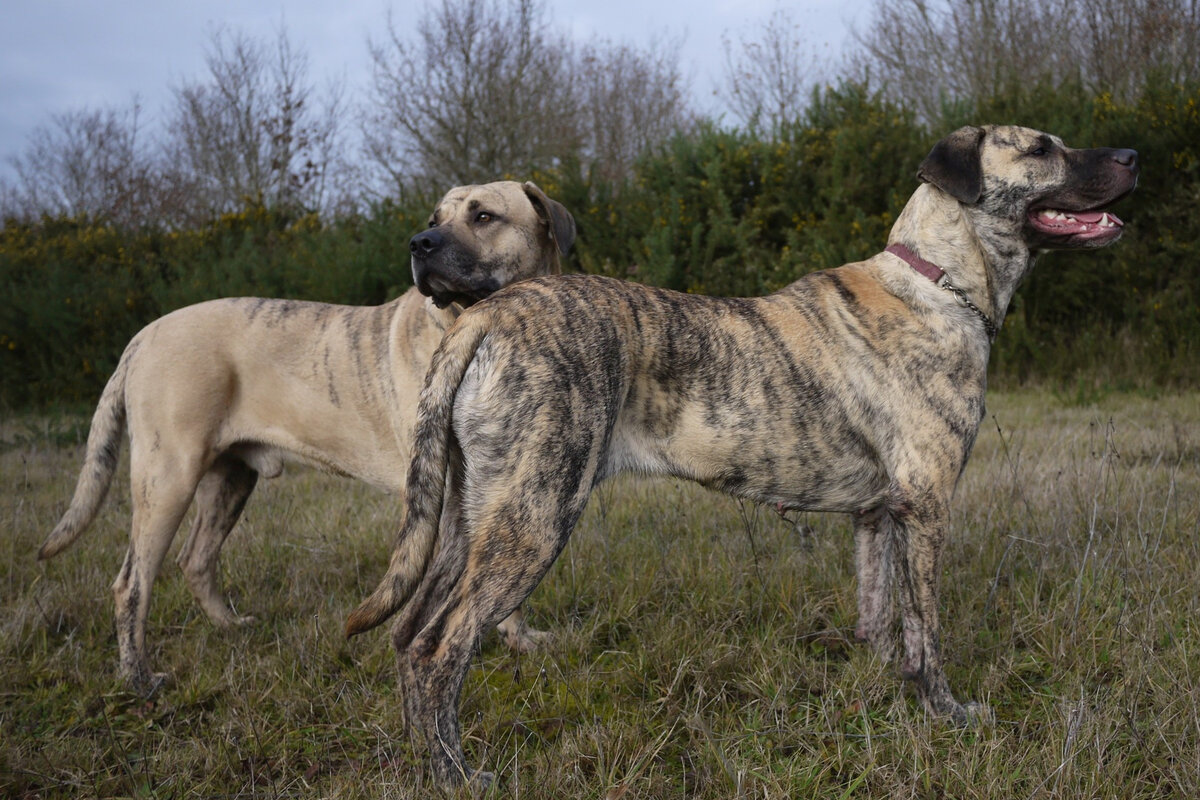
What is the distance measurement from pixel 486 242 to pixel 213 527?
6.51 ft

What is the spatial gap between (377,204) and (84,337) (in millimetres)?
4403

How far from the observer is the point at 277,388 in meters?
3.85

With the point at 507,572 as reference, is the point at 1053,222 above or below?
above

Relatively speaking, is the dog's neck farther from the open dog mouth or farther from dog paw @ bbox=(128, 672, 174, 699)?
dog paw @ bbox=(128, 672, 174, 699)

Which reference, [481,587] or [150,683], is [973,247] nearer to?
[481,587]

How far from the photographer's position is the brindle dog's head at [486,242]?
3654mm

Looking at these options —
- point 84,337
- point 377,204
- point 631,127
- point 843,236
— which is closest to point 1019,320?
point 843,236

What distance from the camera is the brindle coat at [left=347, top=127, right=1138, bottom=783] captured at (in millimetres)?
2525

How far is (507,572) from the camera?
252cm

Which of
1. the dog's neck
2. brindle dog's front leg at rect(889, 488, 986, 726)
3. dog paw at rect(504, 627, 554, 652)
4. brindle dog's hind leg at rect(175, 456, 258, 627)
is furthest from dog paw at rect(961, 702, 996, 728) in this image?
brindle dog's hind leg at rect(175, 456, 258, 627)

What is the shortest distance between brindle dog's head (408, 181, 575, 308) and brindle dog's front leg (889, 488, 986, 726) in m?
1.98

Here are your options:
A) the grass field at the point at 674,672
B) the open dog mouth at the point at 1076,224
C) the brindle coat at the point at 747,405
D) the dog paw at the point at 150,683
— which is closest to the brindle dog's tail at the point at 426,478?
the brindle coat at the point at 747,405

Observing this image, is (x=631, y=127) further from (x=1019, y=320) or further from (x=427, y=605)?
(x=427, y=605)

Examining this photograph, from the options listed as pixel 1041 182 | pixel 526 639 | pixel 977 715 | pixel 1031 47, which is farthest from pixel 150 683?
pixel 1031 47
